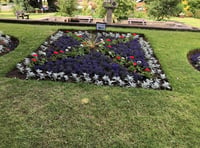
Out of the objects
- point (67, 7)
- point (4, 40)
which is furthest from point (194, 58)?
point (67, 7)

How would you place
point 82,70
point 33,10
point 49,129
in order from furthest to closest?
point 33,10 → point 82,70 → point 49,129

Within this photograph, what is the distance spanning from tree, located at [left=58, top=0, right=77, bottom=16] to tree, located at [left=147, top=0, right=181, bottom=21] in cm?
653

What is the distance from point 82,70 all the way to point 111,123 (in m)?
1.37

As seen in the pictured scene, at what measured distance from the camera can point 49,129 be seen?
1986 millimetres

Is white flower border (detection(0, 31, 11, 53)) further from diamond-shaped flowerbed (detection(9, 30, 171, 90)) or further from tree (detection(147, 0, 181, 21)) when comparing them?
tree (detection(147, 0, 181, 21))

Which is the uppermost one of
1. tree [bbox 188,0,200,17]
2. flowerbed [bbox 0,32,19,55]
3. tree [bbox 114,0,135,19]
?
tree [bbox 188,0,200,17]

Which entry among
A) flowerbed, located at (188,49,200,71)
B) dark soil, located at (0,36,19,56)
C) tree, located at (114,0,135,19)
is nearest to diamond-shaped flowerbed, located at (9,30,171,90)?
dark soil, located at (0,36,19,56)

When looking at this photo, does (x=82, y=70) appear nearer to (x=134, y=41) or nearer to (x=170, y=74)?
(x=170, y=74)

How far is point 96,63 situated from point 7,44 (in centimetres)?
239

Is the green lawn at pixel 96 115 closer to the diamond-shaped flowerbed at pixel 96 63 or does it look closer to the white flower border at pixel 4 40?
the diamond-shaped flowerbed at pixel 96 63

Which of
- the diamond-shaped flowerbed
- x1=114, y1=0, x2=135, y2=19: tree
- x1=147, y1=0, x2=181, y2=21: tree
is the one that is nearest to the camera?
the diamond-shaped flowerbed

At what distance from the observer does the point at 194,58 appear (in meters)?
4.36

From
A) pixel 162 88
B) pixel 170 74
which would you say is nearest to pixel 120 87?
pixel 162 88

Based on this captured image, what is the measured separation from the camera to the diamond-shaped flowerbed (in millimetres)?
3049
